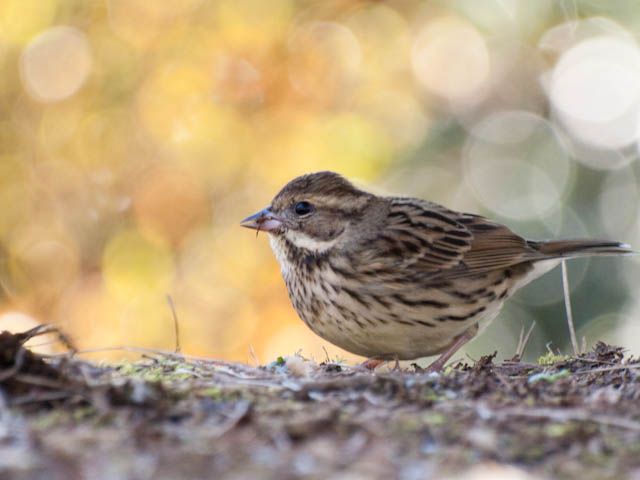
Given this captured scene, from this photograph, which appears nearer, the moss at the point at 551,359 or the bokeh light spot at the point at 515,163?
the moss at the point at 551,359

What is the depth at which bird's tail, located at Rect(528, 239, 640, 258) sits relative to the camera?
19.5ft

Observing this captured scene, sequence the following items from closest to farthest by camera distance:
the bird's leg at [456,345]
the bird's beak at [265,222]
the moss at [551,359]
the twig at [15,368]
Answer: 1. the twig at [15,368]
2. the moss at [551,359]
3. the bird's leg at [456,345]
4. the bird's beak at [265,222]

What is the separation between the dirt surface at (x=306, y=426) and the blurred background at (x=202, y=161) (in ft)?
12.4

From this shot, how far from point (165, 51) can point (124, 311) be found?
2525 mm

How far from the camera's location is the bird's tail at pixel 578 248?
5.93 metres

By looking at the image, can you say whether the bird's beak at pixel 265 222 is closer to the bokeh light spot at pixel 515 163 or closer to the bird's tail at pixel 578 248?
the bird's tail at pixel 578 248

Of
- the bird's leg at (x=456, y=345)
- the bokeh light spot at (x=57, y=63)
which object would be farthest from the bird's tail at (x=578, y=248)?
the bokeh light spot at (x=57, y=63)

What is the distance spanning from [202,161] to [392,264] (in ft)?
10.2

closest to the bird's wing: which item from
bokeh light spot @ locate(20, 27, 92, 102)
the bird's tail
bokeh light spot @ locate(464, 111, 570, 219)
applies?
the bird's tail

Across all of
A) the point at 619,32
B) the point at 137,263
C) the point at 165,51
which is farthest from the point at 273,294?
the point at 619,32

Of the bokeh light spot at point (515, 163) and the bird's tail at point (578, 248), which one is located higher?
the bokeh light spot at point (515, 163)

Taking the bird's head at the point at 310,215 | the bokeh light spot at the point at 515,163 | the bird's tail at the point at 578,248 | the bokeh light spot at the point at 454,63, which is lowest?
the bird's tail at the point at 578,248

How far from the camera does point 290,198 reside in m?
5.80

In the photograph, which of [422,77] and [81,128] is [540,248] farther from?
[81,128]
